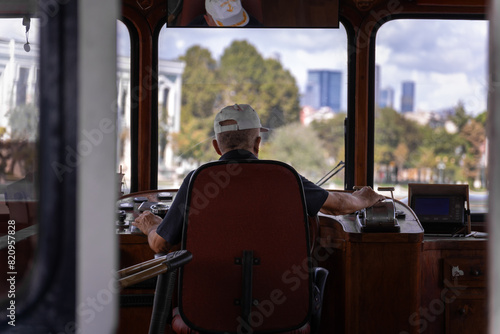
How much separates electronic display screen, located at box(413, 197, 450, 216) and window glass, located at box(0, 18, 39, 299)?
106 inches

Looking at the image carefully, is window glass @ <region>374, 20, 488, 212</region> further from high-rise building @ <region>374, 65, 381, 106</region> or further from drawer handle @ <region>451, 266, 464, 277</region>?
drawer handle @ <region>451, 266, 464, 277</region>

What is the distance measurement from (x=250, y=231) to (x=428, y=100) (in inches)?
77.5

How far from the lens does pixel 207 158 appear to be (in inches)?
138

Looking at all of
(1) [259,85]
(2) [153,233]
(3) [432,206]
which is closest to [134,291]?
(2) [153,233]

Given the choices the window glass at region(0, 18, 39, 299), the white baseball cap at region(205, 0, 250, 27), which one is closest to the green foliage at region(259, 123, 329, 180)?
the white baseball cap at region(205, 0, 250, 27)

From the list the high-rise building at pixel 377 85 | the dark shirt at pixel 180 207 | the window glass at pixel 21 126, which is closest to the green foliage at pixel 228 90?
the high-rise building at pixel 377 85

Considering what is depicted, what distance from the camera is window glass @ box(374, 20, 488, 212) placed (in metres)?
3.54

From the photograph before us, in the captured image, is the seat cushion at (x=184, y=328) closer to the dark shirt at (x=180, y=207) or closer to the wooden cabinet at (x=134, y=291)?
the dark shirt at (x=180, y=207)

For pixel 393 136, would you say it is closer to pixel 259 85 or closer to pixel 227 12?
pixel 259 85

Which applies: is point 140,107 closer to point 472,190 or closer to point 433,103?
point 433,103

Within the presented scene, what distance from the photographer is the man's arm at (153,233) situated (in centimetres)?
226

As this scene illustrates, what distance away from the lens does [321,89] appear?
3.55 meters

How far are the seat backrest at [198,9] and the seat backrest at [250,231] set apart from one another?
169 cm

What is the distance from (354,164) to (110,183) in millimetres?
2907
